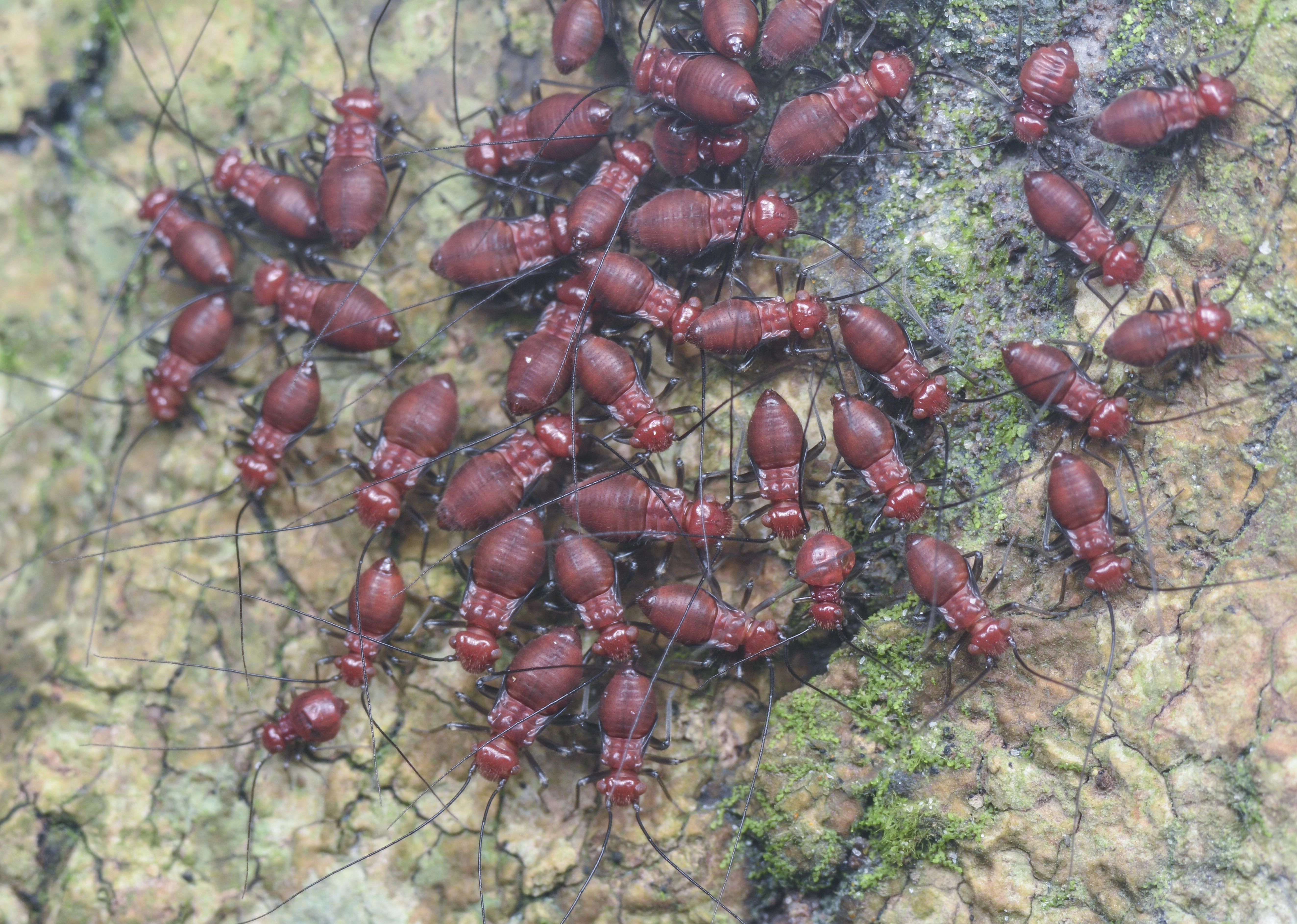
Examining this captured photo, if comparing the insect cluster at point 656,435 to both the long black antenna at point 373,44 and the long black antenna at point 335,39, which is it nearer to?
the long black antenna at point 373,44

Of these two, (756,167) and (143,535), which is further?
(143,535)

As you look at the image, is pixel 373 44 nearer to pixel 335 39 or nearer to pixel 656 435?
pixel 335 39

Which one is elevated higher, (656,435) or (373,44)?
(373,44)

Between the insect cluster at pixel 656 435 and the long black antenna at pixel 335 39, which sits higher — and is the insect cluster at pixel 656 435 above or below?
below

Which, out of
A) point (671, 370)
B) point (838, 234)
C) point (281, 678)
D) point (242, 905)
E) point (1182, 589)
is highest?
point (838, 234)

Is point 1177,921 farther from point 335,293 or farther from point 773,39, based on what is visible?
point 335,293

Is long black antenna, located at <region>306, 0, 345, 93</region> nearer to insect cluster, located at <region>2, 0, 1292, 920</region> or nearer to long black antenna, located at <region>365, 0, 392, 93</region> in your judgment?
long black antenna, located at <region>365, 0, 392, 93</region>

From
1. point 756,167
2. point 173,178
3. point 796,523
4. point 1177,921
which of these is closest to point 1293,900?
point 1177,921

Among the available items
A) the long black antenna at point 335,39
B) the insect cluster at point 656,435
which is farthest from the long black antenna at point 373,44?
the insect cluster at point 656,435

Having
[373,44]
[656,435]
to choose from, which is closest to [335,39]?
[373,44]
